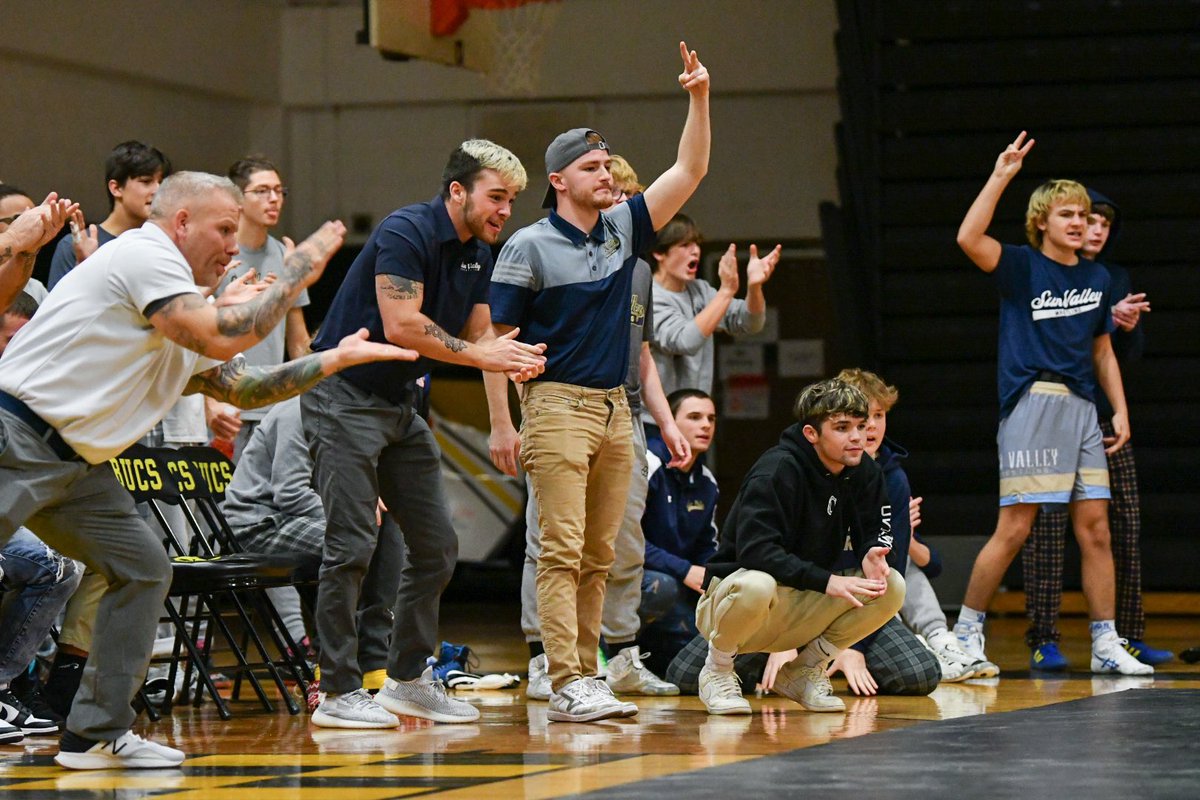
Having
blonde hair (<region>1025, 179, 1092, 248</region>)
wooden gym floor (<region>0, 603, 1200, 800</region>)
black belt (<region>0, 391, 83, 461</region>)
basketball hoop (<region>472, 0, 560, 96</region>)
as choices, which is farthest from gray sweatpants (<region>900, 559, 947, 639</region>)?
basketball hoop (<region>472, 0, 560, 96</region>)

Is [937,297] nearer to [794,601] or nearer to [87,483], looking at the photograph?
[794,601]

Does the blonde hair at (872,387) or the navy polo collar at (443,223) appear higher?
the navy polo collar at (443,223)

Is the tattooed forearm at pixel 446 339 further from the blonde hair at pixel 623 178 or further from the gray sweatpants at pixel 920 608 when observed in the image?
the gray sweatpants at pixel 920 608

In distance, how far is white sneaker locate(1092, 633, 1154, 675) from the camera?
666cm

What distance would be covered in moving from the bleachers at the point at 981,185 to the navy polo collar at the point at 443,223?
4.51 metres

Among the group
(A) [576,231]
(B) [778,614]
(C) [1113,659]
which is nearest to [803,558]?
(B) [778,614]

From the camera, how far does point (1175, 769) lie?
13.0 feet

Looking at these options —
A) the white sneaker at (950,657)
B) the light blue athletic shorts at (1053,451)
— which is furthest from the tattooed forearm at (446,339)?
the light blue athletic shorts at (1053,451)

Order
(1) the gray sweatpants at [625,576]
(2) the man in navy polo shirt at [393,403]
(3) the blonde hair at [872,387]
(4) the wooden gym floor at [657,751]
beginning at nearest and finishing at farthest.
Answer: (4) the wooden gym floor at [657,751] < (2) the man in navy polo shirt at [393,403] < (1) the gray sweatpants at [625,576] < (3) the blonde hair at [872,387]

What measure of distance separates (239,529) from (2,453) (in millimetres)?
2122

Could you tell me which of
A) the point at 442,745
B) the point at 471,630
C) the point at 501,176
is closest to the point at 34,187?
the point at 471,630

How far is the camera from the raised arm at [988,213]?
269 inches

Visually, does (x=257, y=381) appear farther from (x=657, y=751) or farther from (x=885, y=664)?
(x=885, y=664)

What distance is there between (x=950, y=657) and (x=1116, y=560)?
113 centimetres
